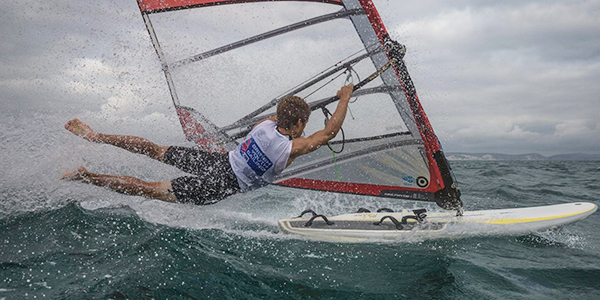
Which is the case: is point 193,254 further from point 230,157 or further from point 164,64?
point 164,64

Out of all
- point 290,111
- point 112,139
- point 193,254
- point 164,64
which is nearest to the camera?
point 193,254

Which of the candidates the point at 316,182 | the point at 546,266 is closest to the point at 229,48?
the point at 316,182

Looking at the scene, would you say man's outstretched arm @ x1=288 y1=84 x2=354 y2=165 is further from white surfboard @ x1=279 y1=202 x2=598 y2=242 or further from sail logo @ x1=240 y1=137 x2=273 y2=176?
white surfboard @ x1=279 y1=202 x2=598 y2=242

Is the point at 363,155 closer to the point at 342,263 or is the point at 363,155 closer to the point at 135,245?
the point at 342,263

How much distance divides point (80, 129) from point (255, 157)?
1.84 metres

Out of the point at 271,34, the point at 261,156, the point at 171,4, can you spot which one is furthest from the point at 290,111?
the point at 171,4

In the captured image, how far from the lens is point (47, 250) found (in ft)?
9.34

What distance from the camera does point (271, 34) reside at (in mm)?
4602

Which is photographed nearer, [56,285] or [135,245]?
[56,285]

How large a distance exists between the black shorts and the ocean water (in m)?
0.41

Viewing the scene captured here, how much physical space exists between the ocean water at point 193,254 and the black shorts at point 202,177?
0.41m

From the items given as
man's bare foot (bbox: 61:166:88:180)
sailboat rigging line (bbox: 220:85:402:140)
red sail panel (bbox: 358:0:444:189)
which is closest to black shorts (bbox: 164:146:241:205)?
man's bare foot (bbox: 61:166:88:180)

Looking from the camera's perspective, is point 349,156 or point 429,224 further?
point 349,156

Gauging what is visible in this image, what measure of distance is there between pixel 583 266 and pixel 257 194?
5806 millimetres
